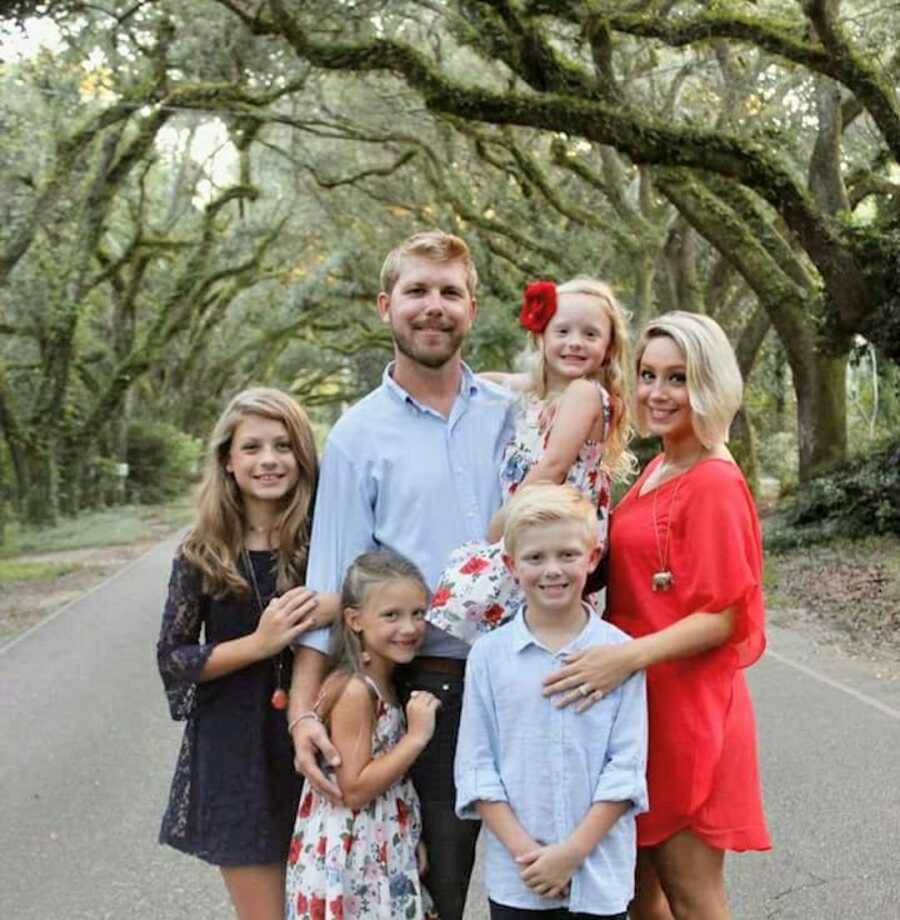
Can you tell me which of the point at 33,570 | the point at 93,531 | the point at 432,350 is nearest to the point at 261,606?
the point at 432,350

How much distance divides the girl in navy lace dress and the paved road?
494 mm

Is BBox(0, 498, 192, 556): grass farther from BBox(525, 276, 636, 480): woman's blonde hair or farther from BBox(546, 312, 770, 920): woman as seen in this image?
BBox(546, 312, 770, 920): woman

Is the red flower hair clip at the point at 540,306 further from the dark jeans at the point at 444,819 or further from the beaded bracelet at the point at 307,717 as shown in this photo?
the beaded bracelet at the point at 307,717

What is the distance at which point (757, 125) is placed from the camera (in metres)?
19.5

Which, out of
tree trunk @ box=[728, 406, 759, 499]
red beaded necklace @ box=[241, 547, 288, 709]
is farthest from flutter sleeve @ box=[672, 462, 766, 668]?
tree trunk @ box=[728, 406, 759, 499]

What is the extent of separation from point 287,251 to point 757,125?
25460mm

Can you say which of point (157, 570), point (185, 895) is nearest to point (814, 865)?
point (185, 895)

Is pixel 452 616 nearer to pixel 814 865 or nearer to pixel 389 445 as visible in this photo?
pixel 389 445

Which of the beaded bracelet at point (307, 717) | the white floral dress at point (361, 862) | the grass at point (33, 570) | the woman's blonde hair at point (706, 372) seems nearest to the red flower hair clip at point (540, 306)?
the woman's blonde hair at point (706, 372)

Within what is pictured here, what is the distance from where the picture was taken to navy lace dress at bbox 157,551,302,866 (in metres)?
3.38

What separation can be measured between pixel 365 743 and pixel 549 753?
0.48 m

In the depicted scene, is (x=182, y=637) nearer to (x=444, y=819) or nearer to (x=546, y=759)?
(x=444, y=819)

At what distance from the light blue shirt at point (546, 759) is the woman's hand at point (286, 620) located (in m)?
0.45

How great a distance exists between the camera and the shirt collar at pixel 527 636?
9.91 ft
